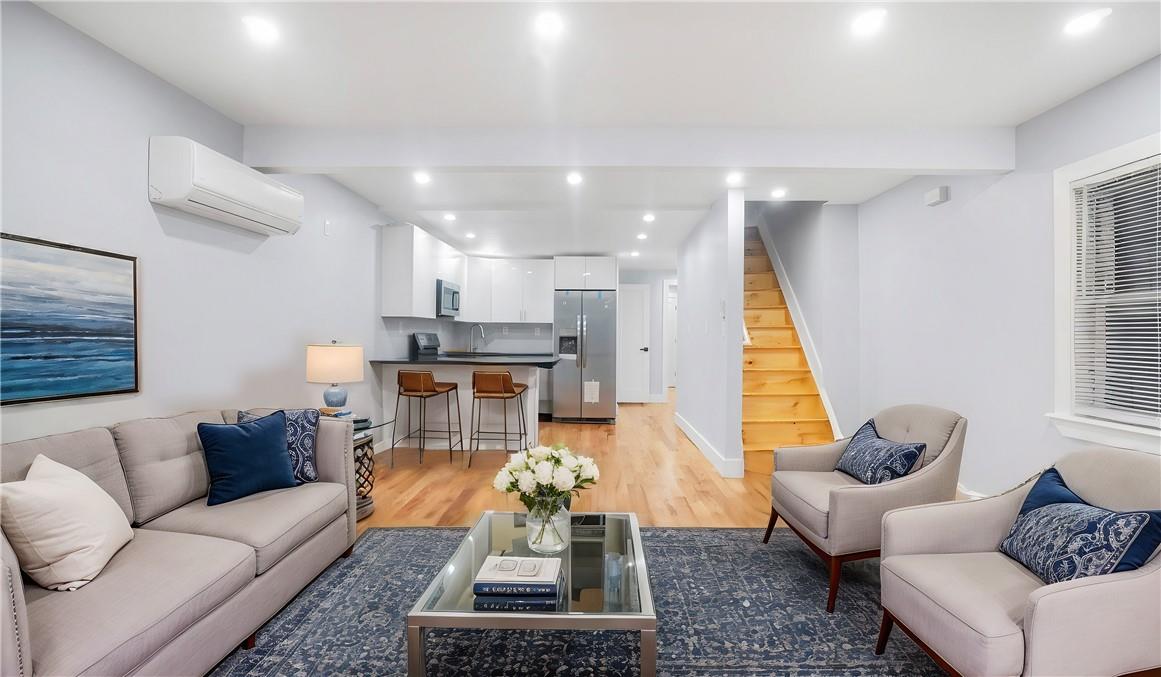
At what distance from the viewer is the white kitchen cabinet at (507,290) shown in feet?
23.8

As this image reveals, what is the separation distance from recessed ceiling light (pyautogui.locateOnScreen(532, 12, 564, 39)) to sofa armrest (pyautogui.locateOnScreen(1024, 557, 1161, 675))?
8.38 ft

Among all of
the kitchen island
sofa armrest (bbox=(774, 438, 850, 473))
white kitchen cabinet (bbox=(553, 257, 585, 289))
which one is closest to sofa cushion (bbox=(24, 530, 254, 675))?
sofa armrest (bbox=(774, 438, 850, 473))

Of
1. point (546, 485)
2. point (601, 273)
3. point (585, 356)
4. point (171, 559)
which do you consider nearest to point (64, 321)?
point (171, 559)

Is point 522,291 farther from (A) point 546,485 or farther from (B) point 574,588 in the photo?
(B) point 574,588

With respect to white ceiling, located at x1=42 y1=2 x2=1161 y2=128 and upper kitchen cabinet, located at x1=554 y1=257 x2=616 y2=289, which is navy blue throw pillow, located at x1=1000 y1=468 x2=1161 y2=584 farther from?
upper kitchen cabinet, located at x1=554 y1=257 x2=616 y2=289

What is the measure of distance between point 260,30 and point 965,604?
3.43 metres

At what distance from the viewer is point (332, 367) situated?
3.24m

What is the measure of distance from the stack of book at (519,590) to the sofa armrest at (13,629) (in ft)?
3.58

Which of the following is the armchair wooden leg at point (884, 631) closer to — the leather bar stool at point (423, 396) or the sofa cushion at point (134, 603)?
the sofa cushion at point (134, 603)

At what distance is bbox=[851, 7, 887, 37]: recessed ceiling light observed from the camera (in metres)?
1.99

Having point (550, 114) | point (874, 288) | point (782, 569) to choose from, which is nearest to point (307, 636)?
point (782, 569)

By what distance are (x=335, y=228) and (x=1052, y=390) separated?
515 cm

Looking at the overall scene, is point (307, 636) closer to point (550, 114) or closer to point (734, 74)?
point (550, 114)

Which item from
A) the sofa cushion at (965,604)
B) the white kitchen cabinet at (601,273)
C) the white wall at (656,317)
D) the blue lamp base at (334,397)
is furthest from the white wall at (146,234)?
the white wall at (656,317)
